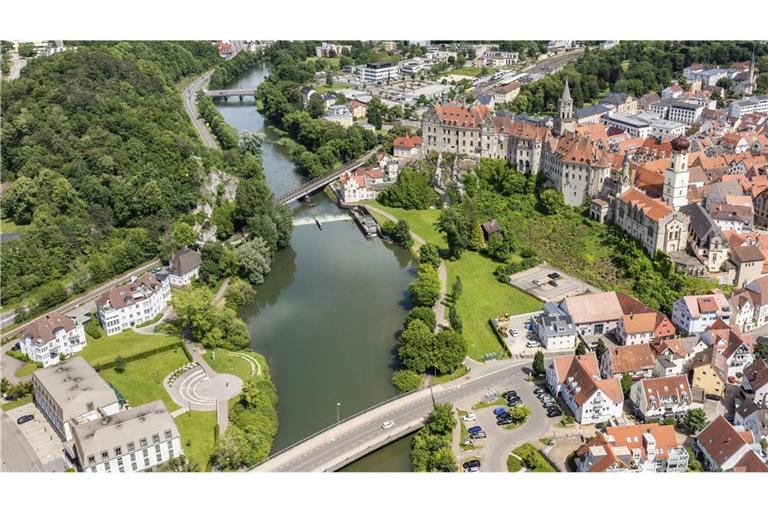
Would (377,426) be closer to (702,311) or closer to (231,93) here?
(702,311)

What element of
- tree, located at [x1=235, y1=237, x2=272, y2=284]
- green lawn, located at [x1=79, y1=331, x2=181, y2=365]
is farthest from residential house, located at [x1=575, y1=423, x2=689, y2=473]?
tree, located at [x1=235, y1=237, x2=272, y2=284]

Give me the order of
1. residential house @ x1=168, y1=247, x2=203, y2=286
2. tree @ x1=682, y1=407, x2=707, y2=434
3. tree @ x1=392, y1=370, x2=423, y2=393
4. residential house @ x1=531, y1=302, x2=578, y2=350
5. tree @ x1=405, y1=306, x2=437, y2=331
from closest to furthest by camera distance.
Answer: tree @ x1=682, y1=407, x2=707, y2=434, tree @ x1=392, y1=370, x2=423, y2=393, residential house @ x1=531, y1=302, x2=578, y2=350, tree @ x1=405, y1=306, x2=437, y2=331, residential house @ x1=168, y1=247, x2=203, y2=286

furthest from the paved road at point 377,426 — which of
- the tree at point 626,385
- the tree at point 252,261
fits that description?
the tree at point 252,261

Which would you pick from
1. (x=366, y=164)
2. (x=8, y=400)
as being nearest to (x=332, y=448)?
(x=8, y=400)

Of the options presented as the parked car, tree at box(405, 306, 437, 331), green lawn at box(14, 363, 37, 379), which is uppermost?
tree at box(405, 306, 437, 331)

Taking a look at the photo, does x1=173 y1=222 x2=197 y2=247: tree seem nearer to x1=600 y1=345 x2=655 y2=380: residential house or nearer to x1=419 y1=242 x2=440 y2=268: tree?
x1=419 y1=242 x2=440 y2=268: tree

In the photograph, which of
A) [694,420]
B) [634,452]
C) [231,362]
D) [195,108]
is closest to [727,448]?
[694,420]
